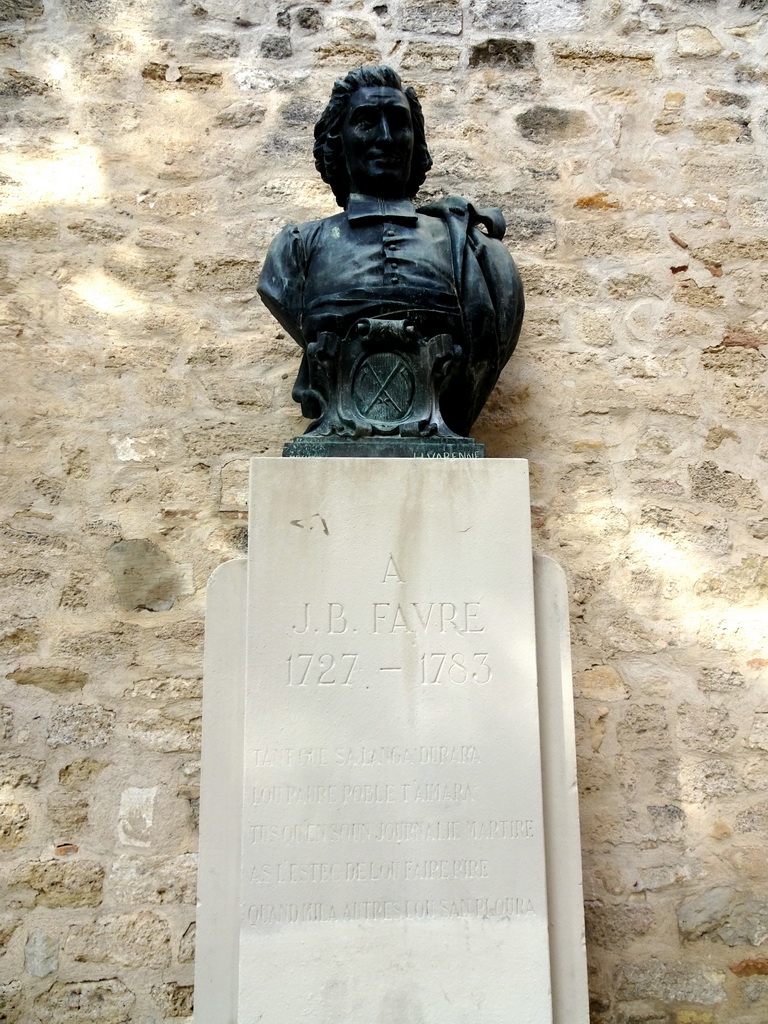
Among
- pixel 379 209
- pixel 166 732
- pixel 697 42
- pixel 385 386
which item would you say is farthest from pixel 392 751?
pixel 697 42

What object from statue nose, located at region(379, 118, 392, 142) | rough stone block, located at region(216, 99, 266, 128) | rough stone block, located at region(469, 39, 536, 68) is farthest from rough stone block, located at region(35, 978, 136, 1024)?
rough stone block, located at region(469, 39, 536, 68)

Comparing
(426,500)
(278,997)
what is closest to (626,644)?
(426,500)

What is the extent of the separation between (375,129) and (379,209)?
8.7 inches

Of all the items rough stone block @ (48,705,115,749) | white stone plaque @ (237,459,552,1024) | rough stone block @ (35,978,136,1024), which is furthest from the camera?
rough stone block @ (48,705,115,749)

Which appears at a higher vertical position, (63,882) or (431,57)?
(431,57)

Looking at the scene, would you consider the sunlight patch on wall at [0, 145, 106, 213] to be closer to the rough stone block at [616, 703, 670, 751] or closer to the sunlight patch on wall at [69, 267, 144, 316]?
the sunlight patch on wall at [69, 267, 144, 316]

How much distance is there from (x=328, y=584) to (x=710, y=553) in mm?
1514

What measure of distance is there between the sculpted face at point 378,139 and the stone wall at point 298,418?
80 cm

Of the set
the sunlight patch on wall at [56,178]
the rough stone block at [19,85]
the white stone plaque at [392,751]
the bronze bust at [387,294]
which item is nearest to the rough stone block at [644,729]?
the white stone plaque at [392,751]

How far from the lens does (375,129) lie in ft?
9.27

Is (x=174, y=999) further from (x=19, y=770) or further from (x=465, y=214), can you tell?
(x=465, y=214)

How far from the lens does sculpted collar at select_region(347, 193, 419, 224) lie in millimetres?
2791

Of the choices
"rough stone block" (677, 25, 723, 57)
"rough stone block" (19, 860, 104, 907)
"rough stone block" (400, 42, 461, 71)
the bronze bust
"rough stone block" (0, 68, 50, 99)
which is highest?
"rough stone block" (677, 25, 723, 57)

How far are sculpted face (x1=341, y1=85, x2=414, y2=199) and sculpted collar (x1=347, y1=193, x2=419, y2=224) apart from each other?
0.11 feet
